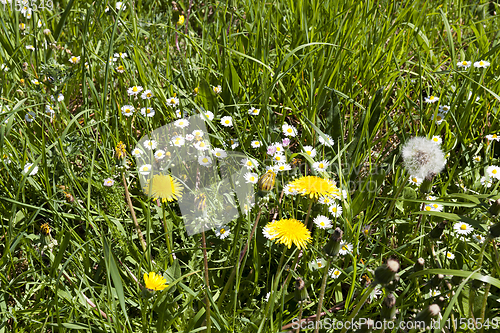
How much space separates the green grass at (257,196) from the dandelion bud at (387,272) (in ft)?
0.64

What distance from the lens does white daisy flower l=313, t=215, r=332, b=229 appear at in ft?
4.76

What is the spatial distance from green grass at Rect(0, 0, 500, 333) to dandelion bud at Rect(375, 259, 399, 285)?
7.6 inches

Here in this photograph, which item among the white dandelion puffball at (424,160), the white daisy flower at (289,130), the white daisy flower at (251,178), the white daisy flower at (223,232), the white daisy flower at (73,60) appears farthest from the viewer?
the white daisy flower at (73,60)

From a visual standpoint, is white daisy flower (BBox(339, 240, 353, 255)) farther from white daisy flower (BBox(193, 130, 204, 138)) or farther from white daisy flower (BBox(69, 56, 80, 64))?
white daisy flower (BBox(69, 56, 80, 64))

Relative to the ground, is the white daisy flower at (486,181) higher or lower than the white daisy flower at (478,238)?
higher

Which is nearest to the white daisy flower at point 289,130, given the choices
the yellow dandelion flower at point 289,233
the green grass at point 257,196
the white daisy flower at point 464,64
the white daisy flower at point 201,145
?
the green grass at point 257,196

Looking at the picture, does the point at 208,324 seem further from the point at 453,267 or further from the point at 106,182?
the point at 453,267

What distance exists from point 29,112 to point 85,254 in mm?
945

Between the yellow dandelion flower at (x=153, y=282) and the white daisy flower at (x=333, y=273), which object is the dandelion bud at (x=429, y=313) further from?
the yellow dandelion flower at (x=153, y=282)

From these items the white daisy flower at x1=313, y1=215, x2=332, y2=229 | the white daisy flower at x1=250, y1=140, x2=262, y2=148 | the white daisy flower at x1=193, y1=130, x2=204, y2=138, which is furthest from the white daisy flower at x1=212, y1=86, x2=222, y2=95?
the white daisy flower at x1=313, y1=215, x2=332, y2=229

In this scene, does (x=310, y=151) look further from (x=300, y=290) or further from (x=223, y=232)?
(x=300, y=290)

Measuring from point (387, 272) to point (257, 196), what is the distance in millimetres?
444

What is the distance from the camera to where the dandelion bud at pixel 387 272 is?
92 centimetres

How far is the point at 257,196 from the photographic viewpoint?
1194 mm
